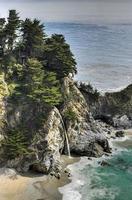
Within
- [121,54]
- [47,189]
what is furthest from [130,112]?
[121,54]

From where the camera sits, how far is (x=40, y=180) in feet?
250

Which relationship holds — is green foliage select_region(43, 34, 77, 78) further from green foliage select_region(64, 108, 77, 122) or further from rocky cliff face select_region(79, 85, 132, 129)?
rocky cliff face select_region(79, 85, 132, 129)

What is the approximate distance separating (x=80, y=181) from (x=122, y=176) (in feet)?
25.5

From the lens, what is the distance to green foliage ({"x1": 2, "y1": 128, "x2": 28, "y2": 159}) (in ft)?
255

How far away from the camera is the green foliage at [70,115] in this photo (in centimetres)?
8806

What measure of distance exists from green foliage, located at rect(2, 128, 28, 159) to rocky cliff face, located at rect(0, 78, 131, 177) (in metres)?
0.78

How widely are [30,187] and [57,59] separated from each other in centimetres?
2888

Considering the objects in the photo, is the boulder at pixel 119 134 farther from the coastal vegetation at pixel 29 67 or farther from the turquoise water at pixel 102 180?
the coastal vegetation at pixel 29 67

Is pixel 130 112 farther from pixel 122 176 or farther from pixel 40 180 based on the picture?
pixel 40 180

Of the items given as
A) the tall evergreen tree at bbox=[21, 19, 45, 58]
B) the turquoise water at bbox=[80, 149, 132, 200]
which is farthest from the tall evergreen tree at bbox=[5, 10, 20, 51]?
the turquoise water at bbox=[80, 149, 132, 200]

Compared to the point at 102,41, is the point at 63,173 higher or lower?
lower

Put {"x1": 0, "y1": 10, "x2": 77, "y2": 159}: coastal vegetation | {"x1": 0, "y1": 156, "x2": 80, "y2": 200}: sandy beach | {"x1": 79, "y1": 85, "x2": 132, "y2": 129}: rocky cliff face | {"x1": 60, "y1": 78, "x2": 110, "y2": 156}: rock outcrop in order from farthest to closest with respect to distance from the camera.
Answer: {"x1": 79, "y1": 85, "x2": 132, "y2": 129}: rocky cliff face < {"x1": 60, "y1": 78, "x2": 110, "y2": 156}: rock outcrop < {"x1": 0, "y1": 10, "x2": 77, "y2": 159}: coastal vegetation < {"x1": 0, "y1": 156, "x2": 80, "y2": 200}: sandy beach

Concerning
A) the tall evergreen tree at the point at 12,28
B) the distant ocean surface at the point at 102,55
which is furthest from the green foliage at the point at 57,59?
the distant ocean surface at the point at 102,55

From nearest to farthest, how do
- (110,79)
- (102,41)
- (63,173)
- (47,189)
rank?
1. (47,189)
2. (63,173)
3. (110,79)
4. (102,41)
